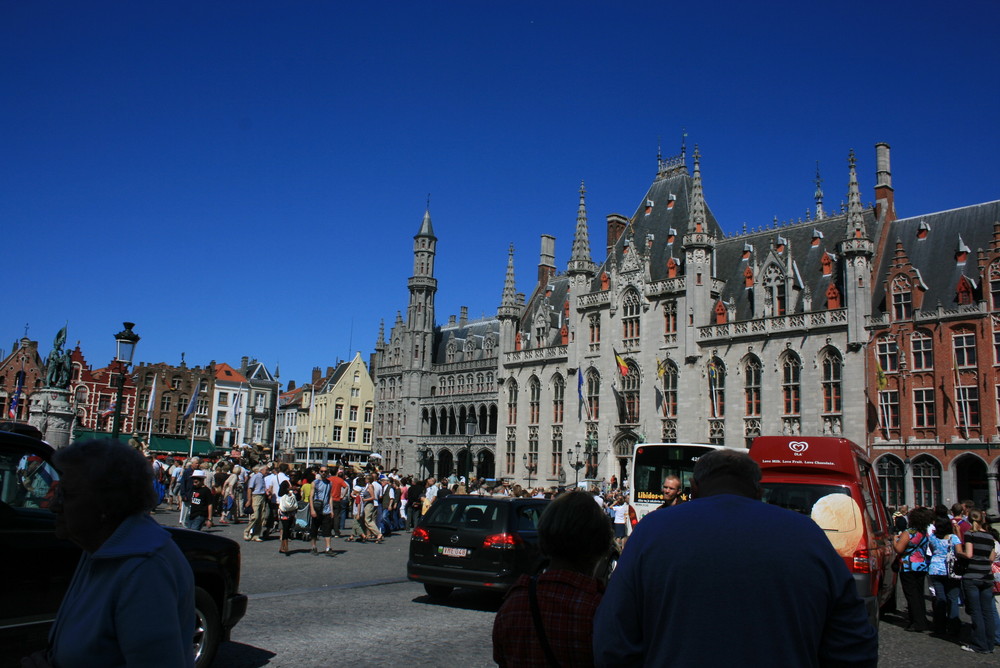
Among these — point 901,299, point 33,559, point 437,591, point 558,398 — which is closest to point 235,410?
point 558,398

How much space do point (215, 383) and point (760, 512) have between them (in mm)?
87424

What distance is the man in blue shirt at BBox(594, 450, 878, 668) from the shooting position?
2.86m

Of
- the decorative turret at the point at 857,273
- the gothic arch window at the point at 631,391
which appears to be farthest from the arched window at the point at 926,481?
the gothic arch window at the point at 631,391

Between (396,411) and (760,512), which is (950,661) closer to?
(760,512)

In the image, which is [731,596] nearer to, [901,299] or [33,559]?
[33,559]

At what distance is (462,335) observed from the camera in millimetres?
67312

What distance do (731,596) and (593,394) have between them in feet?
151

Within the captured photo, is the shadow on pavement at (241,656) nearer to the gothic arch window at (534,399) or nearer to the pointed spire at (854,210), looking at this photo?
the pointed spire at (854,210)

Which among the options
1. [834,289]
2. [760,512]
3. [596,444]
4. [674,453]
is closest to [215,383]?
[596,444]

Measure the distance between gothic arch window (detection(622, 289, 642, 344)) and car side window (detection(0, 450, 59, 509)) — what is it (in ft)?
137

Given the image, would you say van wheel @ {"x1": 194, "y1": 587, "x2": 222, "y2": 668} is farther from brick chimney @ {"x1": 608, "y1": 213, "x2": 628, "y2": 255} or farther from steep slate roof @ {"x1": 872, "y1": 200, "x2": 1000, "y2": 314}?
brick chimney @ {"x1": 608, "y1": 213, "x2": 628, "y2": 255}

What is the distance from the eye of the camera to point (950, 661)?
1020 centimetres

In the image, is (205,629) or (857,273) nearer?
(205,629)

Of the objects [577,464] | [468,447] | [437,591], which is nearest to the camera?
[437,591]
